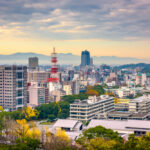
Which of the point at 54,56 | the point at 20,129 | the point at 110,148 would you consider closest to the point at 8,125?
the point at 20,129

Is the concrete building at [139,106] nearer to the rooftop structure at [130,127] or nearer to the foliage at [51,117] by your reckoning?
the foliage at [51,117]

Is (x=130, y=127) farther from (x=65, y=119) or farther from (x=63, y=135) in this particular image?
(x=63, y=135)

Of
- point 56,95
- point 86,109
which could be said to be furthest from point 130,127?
point 56,95

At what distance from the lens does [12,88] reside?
30297 millimetres

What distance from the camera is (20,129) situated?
59.8 ft

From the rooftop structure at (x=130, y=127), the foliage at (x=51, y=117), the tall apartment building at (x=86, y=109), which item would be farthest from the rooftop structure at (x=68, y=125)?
the foliage at (x=51, y=117)

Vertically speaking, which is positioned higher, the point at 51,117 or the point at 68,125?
the point at 68,125

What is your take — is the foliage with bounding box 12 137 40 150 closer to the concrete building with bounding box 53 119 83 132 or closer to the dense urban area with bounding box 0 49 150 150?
the dense urban area with bounding box 0 49 150 150

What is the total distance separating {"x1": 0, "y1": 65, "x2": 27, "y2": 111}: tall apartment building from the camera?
99.4ft

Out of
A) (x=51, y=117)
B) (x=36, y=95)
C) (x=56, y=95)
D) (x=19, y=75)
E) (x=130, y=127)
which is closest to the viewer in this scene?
(x=130, y=127)

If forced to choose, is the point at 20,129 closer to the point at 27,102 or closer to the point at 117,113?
the point at 117,113

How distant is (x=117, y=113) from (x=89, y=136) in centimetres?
1046

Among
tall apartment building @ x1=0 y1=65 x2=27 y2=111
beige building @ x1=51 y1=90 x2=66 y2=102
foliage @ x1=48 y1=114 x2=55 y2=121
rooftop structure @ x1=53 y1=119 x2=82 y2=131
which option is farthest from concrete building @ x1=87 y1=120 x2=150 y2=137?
beige building @ x1=51 y1=90 x2=66 y2=102

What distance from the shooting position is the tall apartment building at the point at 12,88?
30286 mm
